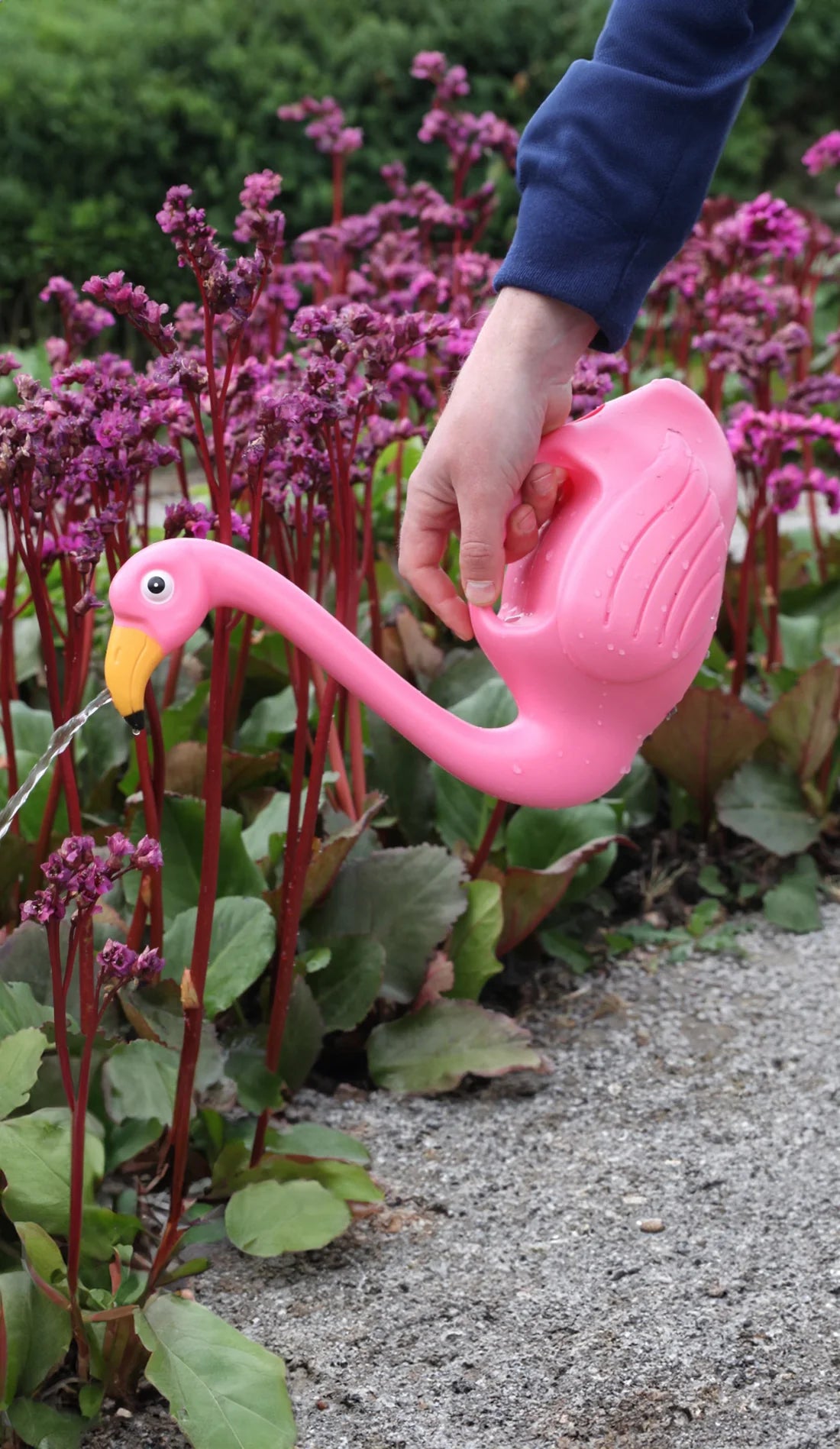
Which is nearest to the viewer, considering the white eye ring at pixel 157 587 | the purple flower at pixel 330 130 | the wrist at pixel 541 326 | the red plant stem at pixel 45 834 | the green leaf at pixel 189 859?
the white eye ring at pixel 157 587

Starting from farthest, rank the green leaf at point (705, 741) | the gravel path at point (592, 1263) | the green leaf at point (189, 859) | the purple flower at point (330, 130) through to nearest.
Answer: the purple flower at point (330, 130) < the green leaf at point (705, 741) < the green leaf at point (189, 859) < the gravel path at point (592, 1263)

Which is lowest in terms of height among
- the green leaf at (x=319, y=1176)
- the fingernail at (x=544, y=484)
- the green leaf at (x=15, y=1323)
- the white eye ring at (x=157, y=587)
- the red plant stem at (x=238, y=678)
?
the green leaf at (x=319, y=1176)

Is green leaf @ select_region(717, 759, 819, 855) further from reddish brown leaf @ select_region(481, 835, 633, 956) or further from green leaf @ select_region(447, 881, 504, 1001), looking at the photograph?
green leaf @ select_region(447, 881, 504, 1001)

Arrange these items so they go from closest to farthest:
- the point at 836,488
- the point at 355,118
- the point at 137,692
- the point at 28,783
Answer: the point at 137,692
the point at 28,783
the point at 836,488
the point at 355,118

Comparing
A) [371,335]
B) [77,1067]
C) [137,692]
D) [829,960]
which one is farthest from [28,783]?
[829,960]

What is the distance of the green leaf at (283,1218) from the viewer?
1.73 m

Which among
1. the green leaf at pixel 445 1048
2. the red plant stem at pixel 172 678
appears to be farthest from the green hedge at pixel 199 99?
the green leaf at pixel 445 1048

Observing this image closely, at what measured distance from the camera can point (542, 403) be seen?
144 centimetres

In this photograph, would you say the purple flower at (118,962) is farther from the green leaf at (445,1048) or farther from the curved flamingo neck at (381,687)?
the green leaf at (445,1048)

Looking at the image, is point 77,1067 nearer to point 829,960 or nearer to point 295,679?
point 295,679

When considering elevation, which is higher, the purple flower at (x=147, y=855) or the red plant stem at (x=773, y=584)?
the purple flower at (x=147, y=855)

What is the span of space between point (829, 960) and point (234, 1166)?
1254 millimetres

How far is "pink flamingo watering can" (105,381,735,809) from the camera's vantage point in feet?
4.84

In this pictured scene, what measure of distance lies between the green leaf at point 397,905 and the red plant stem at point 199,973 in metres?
0.54
